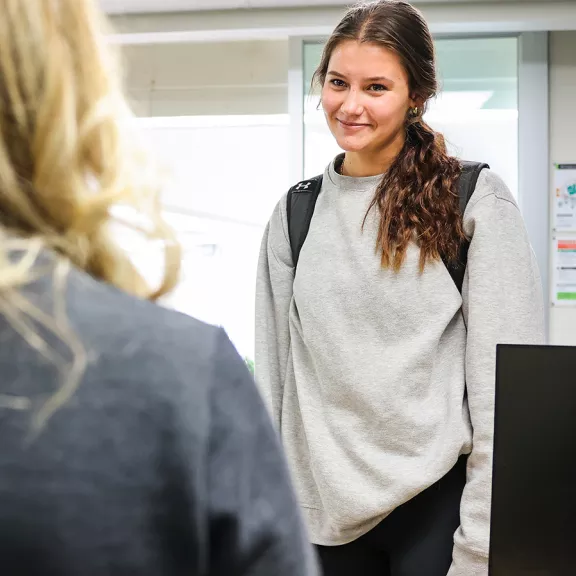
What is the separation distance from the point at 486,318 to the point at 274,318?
38 cm

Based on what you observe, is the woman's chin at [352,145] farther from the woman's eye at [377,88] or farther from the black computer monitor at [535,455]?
the black computer monitor at [535,455]

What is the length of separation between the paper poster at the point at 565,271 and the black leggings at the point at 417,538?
2170 millimetres

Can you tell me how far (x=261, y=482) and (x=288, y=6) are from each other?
3.04m

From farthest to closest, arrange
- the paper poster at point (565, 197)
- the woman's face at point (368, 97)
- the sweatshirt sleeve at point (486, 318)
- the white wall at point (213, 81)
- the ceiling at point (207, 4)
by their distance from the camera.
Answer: the white wall at point (213, 81) < the paper poster at point (565, 197) < the ceiling at point (207, 4) < the woman's face at point (368, 97) < the sweatshirt sleeve at point (486, 318)

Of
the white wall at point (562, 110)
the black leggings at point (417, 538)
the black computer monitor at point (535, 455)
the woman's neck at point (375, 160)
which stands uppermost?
the white wall at point (562, 110)

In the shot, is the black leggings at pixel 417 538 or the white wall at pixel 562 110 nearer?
the black leggings at pixel 417 538

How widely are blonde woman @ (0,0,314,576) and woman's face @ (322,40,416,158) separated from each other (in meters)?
0.91

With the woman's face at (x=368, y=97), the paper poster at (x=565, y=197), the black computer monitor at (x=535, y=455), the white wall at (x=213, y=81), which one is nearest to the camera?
the black computer monitor at (x=535, y=455)

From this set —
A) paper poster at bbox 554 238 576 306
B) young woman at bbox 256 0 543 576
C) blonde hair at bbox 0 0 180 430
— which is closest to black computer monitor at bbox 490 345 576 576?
young woman at bbox 256 0 543 576

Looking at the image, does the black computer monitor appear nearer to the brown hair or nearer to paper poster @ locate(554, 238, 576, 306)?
the brown hair

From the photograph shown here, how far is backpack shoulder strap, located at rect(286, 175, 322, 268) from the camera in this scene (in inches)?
54.7

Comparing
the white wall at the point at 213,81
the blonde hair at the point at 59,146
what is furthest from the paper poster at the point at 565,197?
the blonde hair at the point at 59,146

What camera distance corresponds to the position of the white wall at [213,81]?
12.6ft

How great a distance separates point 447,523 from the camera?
1.22 metres
